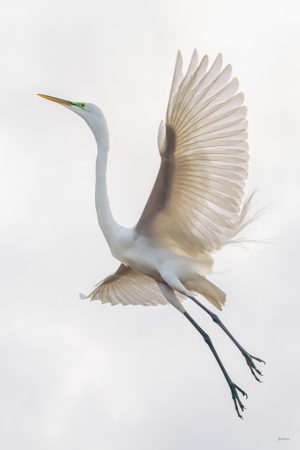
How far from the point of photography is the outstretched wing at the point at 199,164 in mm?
9633

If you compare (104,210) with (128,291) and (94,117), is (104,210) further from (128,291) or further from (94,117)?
(128,291)

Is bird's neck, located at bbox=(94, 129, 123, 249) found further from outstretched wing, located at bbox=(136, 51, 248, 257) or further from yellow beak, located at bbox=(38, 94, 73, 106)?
yellow beak, located at bbox=(38, 94, 73, 106)

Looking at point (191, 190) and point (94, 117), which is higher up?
point (94, 117)

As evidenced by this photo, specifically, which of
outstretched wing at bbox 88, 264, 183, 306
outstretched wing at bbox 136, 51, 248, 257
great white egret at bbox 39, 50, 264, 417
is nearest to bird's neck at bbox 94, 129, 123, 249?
great white egret at bbox 39, 50, 264, 417

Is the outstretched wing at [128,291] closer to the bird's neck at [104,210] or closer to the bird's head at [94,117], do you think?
the bird's neck at [104,210]

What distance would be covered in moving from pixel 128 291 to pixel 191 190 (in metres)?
2.78

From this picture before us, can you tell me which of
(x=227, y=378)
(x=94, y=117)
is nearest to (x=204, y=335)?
(x=227, y=378)

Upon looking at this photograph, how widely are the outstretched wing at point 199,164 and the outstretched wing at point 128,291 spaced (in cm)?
175

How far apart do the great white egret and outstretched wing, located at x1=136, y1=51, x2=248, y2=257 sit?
0.01 meters

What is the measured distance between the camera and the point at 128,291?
12727mm

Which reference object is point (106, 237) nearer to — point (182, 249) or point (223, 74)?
point (182, 249)

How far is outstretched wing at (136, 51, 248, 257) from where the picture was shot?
9633 mm

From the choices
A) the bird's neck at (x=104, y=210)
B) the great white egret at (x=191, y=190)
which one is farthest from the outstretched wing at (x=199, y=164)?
the bird's neck at (x=104, y=210)

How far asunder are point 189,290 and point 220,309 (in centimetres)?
42
